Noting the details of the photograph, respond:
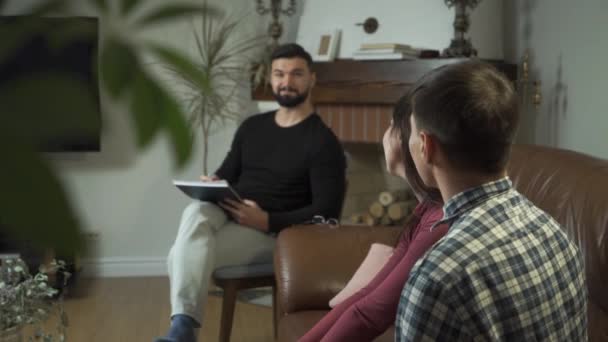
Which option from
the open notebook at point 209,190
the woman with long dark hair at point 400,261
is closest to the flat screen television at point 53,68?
the woman with long dark hair at point 400,261

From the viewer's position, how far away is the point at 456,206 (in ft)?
3.93

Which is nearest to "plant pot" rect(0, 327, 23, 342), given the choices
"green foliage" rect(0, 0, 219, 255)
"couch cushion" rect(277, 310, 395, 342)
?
"couch cushion" rect(277, 310, 395, 342)

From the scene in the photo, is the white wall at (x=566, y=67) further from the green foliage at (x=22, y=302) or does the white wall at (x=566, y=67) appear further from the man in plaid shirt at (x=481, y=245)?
the green foliage at (x=22, y=302)

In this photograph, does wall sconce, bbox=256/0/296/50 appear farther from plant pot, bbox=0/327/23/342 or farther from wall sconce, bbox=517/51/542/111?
plant pot, bbox=0/327/23/342

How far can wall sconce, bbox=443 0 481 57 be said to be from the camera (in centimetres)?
336

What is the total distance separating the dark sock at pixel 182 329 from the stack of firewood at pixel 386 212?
1509 mm

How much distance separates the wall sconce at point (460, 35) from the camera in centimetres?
336

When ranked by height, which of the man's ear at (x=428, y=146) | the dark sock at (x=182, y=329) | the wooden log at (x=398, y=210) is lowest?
the dark sock at (x=182, y=329)

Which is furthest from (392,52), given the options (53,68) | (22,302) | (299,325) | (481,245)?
(53,68)

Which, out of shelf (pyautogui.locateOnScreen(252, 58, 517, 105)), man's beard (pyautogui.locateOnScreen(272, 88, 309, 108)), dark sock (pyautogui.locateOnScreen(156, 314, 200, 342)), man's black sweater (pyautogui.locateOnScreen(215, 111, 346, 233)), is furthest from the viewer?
shelf (pyautogui.locateOnScreen(252, 58, 517, 105))

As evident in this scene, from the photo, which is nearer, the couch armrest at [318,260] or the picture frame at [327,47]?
the couch armrest at [318,260]

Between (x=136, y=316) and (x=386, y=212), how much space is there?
1.28m

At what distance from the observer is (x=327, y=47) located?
3709 mm

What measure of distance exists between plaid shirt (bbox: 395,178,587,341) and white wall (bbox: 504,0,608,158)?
6.28 feet
